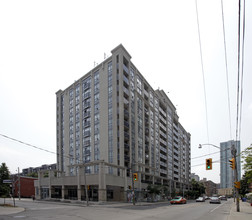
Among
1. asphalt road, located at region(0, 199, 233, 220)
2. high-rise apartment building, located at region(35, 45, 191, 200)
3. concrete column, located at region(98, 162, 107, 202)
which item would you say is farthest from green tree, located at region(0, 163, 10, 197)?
concrete column, located at region(98, 162, 107, 202)

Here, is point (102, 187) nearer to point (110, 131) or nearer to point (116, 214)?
point (110, 131)

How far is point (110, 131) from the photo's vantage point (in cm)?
5728

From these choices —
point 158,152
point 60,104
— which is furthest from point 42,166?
point 158,152

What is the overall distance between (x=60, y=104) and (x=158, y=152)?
35.3 m

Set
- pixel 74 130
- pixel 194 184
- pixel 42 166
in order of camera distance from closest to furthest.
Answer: pixel 74 130 → pixel 194 184 → pixel 42 166

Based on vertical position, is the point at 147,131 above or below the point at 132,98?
below

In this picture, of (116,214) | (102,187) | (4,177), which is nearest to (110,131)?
(102,187)

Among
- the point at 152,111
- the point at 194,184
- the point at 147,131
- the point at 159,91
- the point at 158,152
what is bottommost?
the point at 194,184

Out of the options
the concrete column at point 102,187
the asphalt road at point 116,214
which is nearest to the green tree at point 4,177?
the asphalt road at point 116,214

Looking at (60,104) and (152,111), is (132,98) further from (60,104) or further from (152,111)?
(60,104)

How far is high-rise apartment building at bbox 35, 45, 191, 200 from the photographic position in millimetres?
52750

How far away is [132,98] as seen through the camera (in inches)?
2499

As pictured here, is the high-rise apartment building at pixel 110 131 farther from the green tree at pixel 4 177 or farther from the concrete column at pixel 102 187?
the green tree at pixel 4 177

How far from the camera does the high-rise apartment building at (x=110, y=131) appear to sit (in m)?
52.8
